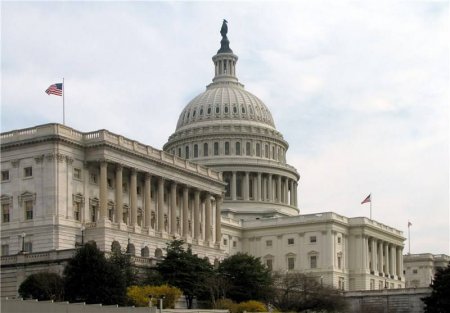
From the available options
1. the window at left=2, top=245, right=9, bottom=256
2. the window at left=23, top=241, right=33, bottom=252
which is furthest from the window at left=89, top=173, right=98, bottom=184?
the window at left=2, top=245, right=9, bottom=256

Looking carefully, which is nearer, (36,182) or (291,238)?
(36,182)

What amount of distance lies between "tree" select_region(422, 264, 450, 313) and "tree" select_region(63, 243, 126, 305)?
39.1 metres

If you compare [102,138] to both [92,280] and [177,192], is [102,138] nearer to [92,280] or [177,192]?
[177,192]

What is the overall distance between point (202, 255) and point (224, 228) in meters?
41.0

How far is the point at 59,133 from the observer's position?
10794 centimetres

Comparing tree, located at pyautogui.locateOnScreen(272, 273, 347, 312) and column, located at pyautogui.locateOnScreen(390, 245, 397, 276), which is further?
column, located at pyautogui.locateOnScreen(390, 245, 397, 276)

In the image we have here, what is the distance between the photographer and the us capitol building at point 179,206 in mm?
107062

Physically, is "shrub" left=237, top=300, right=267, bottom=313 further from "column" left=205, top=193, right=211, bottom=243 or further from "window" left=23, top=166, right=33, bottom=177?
"column" left=205, top=193, right=211, bottom=243

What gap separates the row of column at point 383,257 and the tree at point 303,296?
51.8m

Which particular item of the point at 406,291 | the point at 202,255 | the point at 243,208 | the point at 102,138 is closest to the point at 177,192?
the point at 202,255

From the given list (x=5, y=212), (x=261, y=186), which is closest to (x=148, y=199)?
(x=5, y=212)

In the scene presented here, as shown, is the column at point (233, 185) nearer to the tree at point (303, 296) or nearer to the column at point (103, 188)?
the tree at point (303, 296)

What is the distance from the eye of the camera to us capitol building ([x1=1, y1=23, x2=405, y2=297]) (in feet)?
351

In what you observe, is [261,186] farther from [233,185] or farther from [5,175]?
[5,175]
